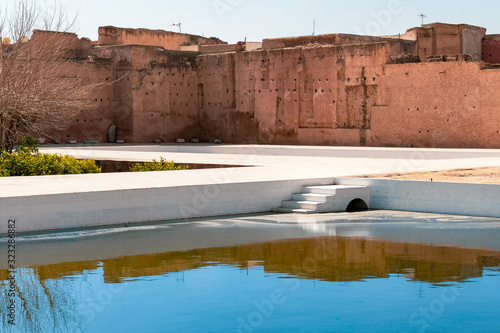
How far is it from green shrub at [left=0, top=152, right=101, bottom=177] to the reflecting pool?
3919 mm

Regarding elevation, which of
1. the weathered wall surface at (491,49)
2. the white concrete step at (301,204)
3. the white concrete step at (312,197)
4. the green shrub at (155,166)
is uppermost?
the weathered wall surface at (491,49)

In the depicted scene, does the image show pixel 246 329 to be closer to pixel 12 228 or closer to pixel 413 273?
pixel 413 273

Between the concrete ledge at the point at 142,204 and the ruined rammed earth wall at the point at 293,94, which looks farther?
the ruined rammed earth wall at the point at 293,94

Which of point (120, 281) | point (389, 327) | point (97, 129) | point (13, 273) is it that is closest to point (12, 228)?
point (13, 273)

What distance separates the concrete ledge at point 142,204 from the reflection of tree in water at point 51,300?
1827mm

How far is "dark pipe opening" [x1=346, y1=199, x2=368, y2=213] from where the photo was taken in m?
11.1

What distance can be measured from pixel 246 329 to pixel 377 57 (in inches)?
687

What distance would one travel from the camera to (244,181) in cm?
1084

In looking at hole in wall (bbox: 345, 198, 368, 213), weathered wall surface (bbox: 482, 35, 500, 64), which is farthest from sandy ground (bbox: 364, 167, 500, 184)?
weathered wall surface (bbox: 482, 35, 500, 64)

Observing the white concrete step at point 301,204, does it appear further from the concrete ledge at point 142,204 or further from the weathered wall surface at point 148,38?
the weathered wall surface at point 148,38

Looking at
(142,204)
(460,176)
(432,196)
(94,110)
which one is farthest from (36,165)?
(94,110)

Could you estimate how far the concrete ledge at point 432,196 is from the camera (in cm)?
1014

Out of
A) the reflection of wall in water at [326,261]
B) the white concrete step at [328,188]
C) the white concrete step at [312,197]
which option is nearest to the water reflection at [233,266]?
the reflection of wall in water at [326,261]

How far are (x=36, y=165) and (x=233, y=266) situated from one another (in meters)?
6.44
